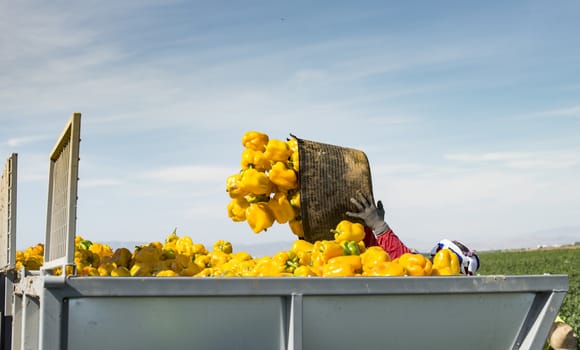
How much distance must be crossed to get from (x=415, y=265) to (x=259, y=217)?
2045 millimetres

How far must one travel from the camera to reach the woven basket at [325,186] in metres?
5.62

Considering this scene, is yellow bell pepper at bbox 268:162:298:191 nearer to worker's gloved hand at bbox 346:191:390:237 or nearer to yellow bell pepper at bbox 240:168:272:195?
yellow bell pepper at bbox 240:168:272:195

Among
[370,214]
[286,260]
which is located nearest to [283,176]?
[370,214]

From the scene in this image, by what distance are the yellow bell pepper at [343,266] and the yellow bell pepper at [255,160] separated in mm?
1725

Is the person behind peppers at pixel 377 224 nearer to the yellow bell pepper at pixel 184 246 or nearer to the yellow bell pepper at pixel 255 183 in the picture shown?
the yellow bell pepper at pixel 255 183

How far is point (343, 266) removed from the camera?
4.22 metres

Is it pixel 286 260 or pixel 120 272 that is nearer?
pixel 286 260

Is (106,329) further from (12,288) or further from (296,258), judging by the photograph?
(12,288)

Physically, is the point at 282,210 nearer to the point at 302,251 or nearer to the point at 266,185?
the point at 266,185

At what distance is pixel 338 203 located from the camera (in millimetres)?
5707

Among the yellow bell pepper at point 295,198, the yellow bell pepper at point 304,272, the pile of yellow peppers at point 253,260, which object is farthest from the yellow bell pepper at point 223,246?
the yellow bell pepper at point 304,272

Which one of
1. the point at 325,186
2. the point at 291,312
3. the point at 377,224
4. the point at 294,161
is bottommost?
the point at 291,312

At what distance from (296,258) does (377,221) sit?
108 cm

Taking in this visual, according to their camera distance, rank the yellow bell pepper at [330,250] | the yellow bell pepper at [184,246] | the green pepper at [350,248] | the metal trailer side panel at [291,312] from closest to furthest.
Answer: the metal trailer side panel at [291,312] → the yellow bell pepper at [330,250] → the green pepper at [350,248] → the yellow bell pepper at [184,246]
